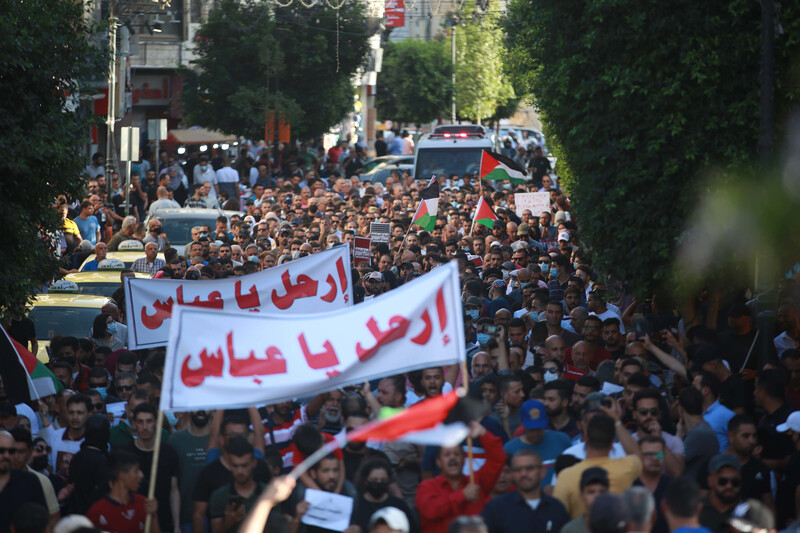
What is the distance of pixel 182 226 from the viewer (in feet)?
70.5

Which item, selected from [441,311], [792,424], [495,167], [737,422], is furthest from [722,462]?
[495,167]

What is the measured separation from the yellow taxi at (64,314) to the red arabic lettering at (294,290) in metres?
3.52

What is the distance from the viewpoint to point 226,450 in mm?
7512

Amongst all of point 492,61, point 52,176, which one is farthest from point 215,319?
point 492,61

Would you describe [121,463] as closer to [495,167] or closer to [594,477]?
[594,477]

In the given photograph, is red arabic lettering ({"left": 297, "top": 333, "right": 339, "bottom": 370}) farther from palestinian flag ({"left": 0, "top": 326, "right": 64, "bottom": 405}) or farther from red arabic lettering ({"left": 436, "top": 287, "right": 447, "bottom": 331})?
palestinian flag ({"left": 0, "top": 326, "right": 64, "bottom": 405})

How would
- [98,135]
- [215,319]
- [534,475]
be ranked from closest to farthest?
1. [534,475]
2. [215,319]
3. [98,135]

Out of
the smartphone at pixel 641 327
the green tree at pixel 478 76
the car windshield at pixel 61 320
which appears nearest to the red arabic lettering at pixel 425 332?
the smartphone at pixel 641 327

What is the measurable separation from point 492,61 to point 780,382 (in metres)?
51.4

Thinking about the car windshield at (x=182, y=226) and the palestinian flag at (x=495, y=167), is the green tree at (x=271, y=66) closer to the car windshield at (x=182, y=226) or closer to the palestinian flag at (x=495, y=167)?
the palestinian flag at (x=495, y=167)

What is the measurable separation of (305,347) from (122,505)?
55.6 inches

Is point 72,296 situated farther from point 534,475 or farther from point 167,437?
point 534,475

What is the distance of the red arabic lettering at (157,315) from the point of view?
11375 mm

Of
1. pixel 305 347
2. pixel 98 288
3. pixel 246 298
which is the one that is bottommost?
pixel 98 288
